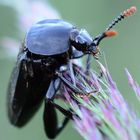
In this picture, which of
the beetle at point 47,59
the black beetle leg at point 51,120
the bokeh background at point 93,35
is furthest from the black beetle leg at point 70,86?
the bokeh background at point 93,35

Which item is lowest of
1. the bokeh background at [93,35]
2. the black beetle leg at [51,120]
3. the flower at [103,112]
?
the bokeh background at [93,35]

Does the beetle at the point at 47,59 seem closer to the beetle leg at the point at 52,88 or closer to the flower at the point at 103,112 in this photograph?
the beetle leg at the point at 52,88

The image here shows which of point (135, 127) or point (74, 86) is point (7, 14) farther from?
point (135, 127)

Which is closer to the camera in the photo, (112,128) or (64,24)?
(112,128)

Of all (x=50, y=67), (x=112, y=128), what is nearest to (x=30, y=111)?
(x=50, y=67)

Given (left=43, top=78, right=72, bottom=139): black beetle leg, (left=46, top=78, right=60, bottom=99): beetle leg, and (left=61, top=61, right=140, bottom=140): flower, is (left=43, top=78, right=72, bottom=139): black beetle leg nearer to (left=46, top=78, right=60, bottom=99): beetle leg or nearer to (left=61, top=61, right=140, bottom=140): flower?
(left=46, top=78, right=60, bottom=99): beetle leg

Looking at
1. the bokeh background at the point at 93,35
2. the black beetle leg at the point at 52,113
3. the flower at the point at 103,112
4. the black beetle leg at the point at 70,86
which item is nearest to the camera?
the flower at the point at 103,112

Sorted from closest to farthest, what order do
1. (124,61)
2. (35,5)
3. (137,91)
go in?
1. (137,91)
2. (35,5)
3. (124,61)

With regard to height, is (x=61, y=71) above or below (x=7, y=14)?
above

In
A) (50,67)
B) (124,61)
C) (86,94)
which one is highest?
(86,94)
